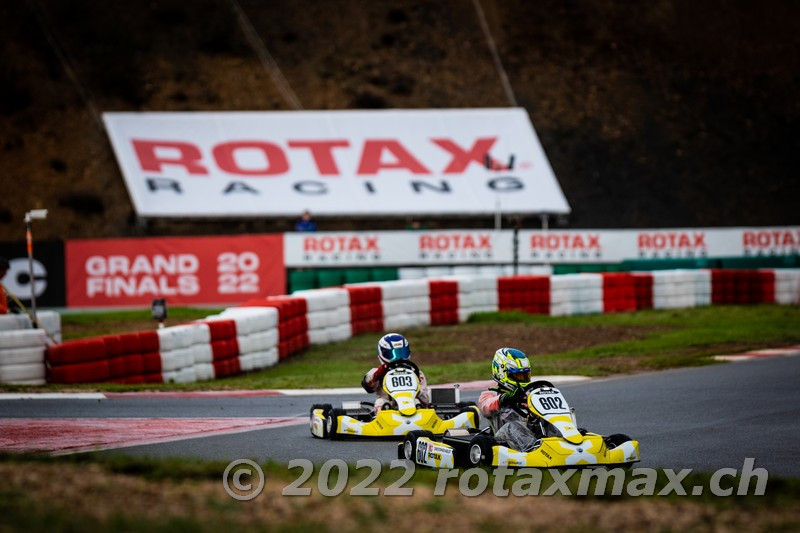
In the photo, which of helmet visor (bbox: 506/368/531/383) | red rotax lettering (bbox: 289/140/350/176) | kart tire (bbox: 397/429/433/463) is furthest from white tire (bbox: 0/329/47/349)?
red rotax lettering (bbox: 289/140/350/176)

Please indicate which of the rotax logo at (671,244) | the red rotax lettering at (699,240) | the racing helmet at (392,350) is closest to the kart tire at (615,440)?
the racing helmet at (392,350)

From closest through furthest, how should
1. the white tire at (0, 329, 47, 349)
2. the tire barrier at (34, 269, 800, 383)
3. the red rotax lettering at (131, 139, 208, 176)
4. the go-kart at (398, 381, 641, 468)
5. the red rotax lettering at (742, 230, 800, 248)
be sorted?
the go-kart at (398, 381, 641, 468) → the white tire at (0, 329, 47, 349) → the tire barrier at (34, 269, 800, 383) → the red rotax lettering at (742, 230, 800, 248) → the red rotax lettering at (131, 139, 208, 176)

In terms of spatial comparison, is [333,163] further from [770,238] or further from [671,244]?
[770,238]

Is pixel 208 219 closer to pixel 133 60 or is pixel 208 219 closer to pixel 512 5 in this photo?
pixel 133 60

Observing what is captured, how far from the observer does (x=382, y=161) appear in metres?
41.5

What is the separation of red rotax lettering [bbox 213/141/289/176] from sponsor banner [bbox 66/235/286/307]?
11.4m

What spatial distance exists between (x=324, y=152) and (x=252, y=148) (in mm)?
2421

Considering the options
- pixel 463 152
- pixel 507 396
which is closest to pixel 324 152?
pixel 463 152

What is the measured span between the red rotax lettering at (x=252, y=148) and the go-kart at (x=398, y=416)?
30.5 m

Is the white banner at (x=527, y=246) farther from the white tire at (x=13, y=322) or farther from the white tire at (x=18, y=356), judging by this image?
the white tire at (x=18, y=356)

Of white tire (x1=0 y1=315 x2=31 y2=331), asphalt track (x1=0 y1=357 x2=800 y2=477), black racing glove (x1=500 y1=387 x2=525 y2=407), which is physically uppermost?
white tire (x1=0 y1=315 x2=31 y2=331)

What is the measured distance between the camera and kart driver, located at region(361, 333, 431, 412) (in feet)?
36.1

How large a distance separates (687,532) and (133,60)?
4640cm

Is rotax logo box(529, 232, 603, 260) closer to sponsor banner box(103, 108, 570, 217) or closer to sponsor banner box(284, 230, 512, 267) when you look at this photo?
sponsor banner box(284, 230, 512, 267)
